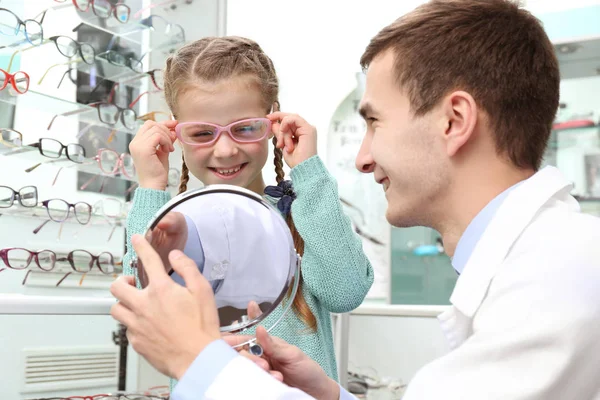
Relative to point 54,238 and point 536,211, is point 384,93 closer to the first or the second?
point 536,211

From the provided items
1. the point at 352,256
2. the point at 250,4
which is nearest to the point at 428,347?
the point at 352,256

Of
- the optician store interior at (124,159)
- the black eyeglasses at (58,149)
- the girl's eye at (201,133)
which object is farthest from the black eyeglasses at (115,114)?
the girl's eye at (201,133)

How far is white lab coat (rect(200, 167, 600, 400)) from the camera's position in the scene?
2.68 feet

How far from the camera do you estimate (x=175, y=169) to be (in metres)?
2.71

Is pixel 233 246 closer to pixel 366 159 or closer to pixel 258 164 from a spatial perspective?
pixel 366 159

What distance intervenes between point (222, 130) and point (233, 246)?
0.51 meters

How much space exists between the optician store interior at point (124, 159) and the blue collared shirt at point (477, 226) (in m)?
1.04

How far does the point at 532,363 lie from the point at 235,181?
3.02 feet

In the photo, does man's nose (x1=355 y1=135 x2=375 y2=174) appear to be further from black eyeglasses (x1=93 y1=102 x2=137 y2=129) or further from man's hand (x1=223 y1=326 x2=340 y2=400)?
black eyeglasses (x1=93 y1=102 x2=137 y2=129)

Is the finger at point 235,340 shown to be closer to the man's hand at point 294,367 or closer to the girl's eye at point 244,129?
the man's hand at point 294,367

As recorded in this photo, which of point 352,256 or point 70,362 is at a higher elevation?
point 352,256

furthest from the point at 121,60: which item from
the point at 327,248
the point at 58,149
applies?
the point at 327,248

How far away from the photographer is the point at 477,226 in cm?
112

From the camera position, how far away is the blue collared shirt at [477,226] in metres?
1.10
